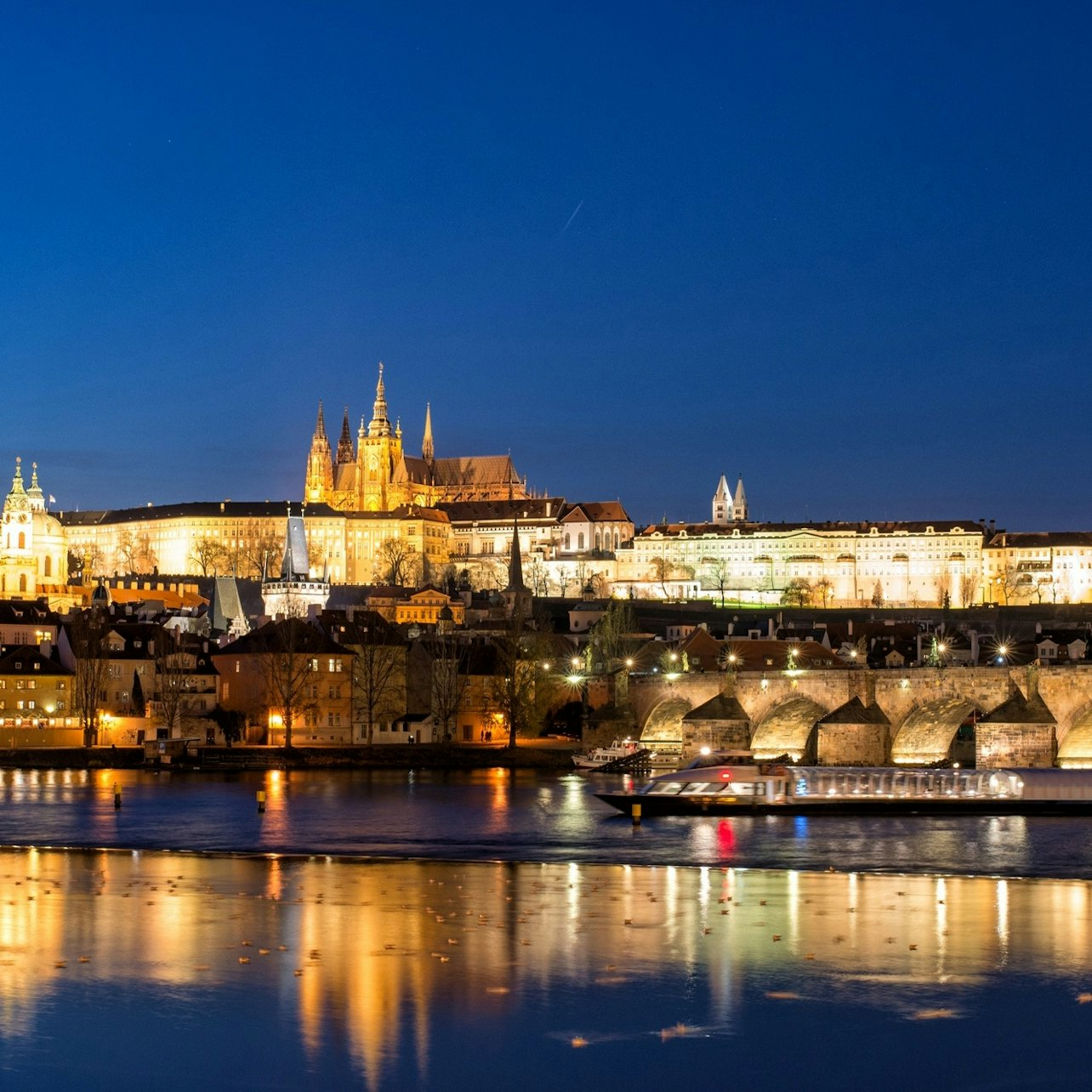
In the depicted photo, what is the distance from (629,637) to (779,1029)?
73744mm

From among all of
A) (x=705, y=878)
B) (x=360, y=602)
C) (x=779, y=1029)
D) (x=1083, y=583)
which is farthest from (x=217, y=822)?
(x=1083, y=583)

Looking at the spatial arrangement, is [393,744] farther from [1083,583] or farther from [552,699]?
[1083,583]

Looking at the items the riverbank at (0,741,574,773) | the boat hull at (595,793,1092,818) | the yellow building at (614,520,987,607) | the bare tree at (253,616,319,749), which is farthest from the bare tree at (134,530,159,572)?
the boat hull at (595,793,1092,818)

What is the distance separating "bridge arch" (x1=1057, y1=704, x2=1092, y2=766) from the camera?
4909 cm

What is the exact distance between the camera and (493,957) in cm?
2070

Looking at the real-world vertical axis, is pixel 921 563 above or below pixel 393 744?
above

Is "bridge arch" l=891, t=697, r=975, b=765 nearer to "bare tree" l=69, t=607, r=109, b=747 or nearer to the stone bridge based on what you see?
the stone bridge

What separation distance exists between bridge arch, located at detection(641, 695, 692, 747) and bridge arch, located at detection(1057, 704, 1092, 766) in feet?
56.9

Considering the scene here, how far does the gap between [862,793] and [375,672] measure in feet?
94.7

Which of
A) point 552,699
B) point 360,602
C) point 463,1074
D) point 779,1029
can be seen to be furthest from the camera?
point 360,602

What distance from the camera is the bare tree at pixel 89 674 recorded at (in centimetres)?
6544

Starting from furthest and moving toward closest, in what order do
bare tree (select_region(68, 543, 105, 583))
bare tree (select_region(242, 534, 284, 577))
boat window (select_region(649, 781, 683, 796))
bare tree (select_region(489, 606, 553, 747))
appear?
bare tree (select_region(242, 534, 284, 577)), bare tree (select_region(68, 543, 105, 583)), bare tree (select_region(489, 606, 553, 747)), boat window (select_region(649, 781, 683, 796))

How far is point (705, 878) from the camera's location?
94.2 ft

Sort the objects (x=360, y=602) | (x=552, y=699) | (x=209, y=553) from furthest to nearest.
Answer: (x=209, y=553) < (x=360, y=602) < (x=552, y=699)
